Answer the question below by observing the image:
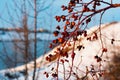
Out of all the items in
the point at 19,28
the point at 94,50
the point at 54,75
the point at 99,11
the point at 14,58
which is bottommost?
the point at 94,50

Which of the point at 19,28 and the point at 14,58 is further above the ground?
the point at 19,28

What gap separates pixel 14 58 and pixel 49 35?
1.19m

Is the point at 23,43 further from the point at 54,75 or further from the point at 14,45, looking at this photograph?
the point at 54,75

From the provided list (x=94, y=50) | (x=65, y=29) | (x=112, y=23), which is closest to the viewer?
(x=65, y=29)

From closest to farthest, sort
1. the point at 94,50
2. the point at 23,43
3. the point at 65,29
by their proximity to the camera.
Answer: the point at 65,29, the point at 23,43, the point at 94,50

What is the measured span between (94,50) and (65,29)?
29.7 ft

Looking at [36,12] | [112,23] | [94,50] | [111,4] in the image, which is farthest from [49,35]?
[111,4]

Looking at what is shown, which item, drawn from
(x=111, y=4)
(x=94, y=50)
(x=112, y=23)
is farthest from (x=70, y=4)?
(x=112, y=23)

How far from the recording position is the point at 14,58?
8.48m

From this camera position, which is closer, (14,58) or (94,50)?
(14,58)

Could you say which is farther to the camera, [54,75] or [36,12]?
[36,12]

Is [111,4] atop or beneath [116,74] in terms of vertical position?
atop

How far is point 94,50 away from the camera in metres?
11.0

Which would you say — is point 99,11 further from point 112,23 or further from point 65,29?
point 112,23
